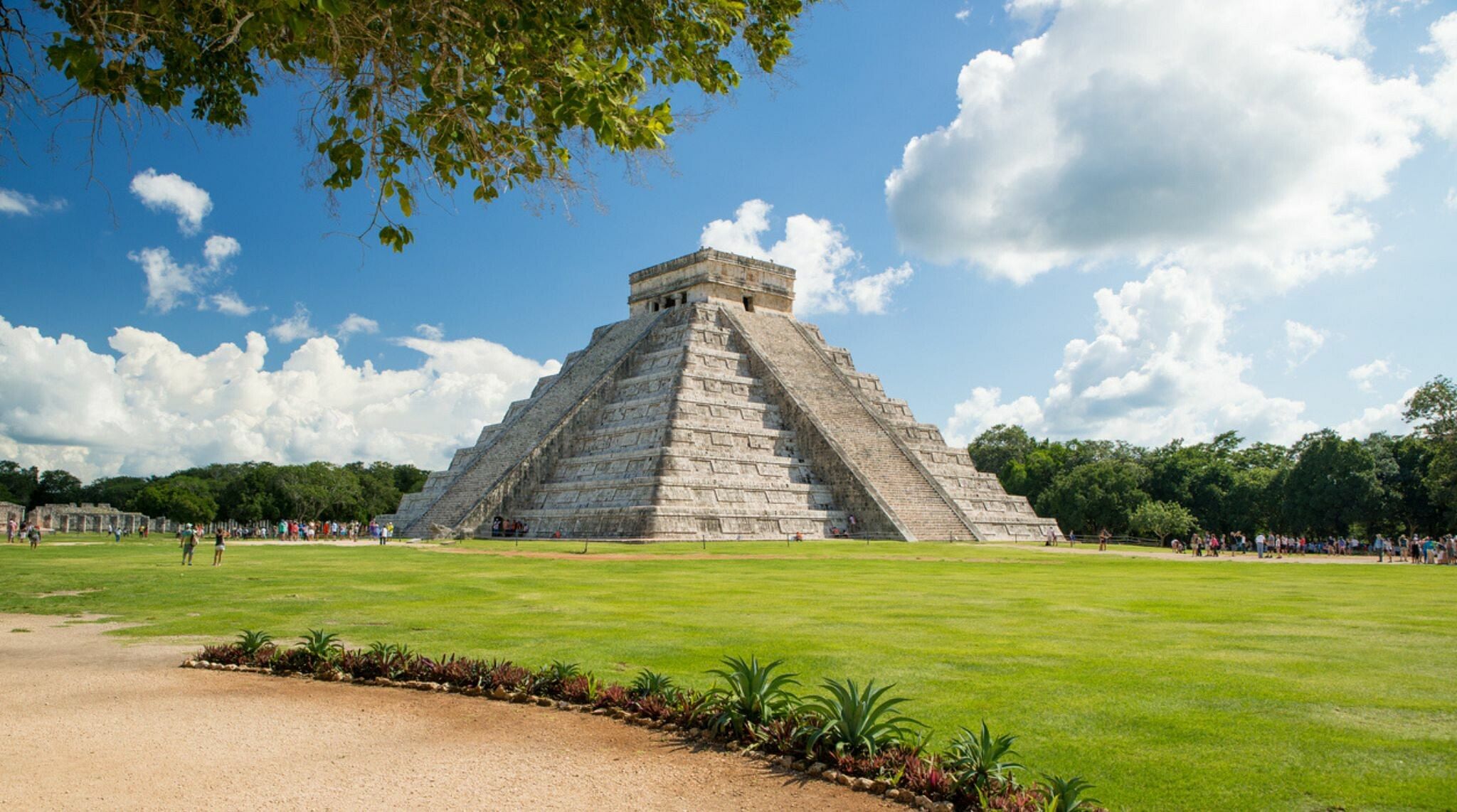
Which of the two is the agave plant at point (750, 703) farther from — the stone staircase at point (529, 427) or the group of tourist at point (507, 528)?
the stone staircase at point (529, 427)

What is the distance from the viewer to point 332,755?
5.60 metres

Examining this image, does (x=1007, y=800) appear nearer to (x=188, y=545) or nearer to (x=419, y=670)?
(x=419, y=670)

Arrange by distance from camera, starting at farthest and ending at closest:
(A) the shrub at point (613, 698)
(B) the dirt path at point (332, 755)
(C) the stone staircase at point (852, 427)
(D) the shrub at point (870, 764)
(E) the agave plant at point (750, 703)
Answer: (C) the stone staircase at point (852, 427), (A) the shrub at point (613, 698), (E) the agave plant at point (750, 703), (D) the shrub at point (870, 764), (B) the dirt path at point (332, 755)

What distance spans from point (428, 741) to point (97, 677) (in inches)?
147

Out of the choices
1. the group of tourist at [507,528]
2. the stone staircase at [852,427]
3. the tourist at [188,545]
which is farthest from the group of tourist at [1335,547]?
the tourist at [188,545]

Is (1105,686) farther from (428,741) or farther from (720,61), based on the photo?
(720,61)

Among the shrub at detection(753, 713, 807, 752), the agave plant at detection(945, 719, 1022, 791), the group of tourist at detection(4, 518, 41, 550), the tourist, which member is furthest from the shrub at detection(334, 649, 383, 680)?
the group of tourist at detection(4, 518, 41, 550)

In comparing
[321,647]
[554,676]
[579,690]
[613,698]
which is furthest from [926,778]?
[321,647]

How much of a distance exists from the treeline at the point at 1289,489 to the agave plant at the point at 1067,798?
143 feet

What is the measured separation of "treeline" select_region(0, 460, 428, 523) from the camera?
256 feet

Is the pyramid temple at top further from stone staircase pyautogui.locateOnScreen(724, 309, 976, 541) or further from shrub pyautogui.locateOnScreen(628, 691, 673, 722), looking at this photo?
shrub pyautogui.locateOnScreen(628, 691, 673, 722)

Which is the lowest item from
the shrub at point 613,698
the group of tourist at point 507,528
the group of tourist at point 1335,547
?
the group of tourist at point 1335,547

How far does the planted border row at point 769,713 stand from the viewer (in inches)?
183

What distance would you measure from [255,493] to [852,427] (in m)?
61.7
